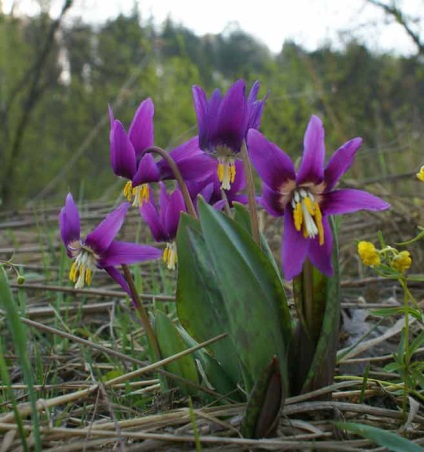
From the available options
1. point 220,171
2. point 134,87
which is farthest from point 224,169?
point 134,87

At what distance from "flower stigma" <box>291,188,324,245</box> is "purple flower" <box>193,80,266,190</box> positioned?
6.6 inches

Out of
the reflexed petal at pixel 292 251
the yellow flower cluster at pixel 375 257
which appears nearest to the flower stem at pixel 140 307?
the reflexed petal at pixel 292 251

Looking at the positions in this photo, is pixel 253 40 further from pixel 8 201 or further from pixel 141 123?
pixel 141 123

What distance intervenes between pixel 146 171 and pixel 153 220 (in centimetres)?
17

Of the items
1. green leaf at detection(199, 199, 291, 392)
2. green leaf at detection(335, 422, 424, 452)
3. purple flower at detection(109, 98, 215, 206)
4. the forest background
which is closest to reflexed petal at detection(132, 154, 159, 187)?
purple flower at detection(109, 98, 215, 206)

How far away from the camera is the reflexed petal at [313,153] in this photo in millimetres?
983

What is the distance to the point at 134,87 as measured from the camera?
325 inches

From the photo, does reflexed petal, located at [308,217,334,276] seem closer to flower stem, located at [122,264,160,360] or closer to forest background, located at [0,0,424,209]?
flower stem, located at [122,264,160,360]

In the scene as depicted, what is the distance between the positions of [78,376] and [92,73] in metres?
7.71

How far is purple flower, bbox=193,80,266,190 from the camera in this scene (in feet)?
3.59

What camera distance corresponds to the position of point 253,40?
9.27 m

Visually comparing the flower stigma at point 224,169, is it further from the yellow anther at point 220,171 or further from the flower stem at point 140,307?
the flower stem at point 140,307

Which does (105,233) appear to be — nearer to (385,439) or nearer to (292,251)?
(292,251)

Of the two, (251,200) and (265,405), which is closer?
(265,405)
